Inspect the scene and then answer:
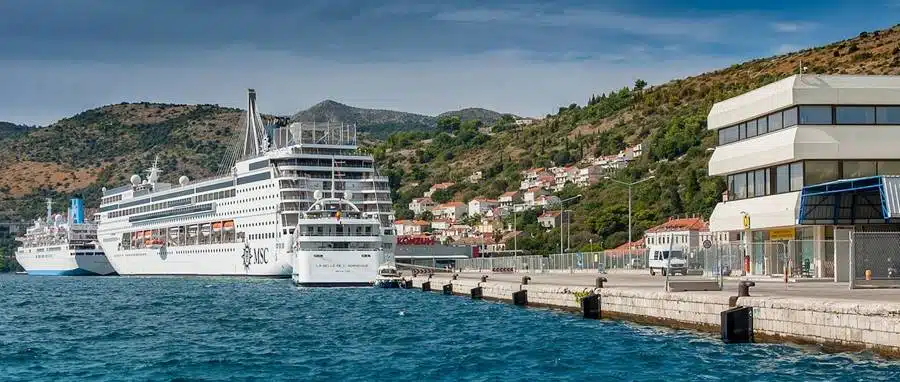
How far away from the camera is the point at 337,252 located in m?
74.8

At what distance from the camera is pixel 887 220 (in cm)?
4056

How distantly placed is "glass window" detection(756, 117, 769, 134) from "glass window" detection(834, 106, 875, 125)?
128 inches

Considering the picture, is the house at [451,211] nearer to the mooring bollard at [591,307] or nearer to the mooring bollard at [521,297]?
the mooring bollard at [521,297]

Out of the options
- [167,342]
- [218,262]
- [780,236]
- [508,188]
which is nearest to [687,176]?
[218,262]

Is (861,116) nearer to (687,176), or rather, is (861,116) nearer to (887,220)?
→ (887,220)

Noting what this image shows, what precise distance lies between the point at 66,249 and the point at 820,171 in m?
117

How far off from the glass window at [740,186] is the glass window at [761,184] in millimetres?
1161

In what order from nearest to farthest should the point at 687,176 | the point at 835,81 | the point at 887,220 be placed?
the point at 887,220 < the point at 835,81 < the point at 687,176

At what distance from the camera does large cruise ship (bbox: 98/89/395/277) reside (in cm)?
9994

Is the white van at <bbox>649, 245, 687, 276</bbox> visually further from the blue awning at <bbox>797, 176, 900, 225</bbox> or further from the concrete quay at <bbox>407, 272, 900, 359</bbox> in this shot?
the concrete quay at <bbox>407, 272, 900, 359</bbox>

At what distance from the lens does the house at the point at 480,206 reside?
173625 mm

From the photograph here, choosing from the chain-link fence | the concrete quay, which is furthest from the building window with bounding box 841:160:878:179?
the chain-link fence

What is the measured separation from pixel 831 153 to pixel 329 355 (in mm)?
22094

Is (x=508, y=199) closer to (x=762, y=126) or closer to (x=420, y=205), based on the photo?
(x=420, y=205)
